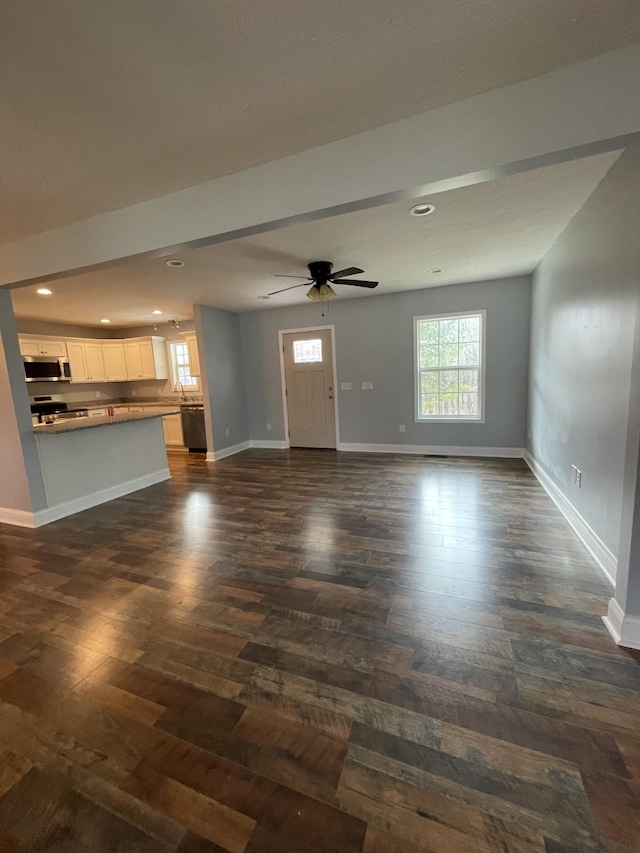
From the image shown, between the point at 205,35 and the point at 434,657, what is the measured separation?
269cm

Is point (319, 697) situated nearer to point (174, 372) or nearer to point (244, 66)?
Result: point (244, 66)

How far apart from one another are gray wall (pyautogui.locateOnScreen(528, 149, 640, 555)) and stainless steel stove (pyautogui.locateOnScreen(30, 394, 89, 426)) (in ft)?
22.0

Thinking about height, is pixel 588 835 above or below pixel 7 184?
below

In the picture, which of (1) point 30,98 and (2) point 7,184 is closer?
(1) point 30,98

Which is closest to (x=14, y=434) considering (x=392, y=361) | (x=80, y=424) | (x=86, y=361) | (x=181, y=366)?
(x=80, y=424)

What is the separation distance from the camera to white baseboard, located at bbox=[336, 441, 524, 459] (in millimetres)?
5117

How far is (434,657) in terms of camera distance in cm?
164

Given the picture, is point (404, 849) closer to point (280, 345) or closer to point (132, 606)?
point (132, 606)

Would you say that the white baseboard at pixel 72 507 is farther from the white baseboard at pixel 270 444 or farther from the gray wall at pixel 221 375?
the white baseboard at pixel 270 444

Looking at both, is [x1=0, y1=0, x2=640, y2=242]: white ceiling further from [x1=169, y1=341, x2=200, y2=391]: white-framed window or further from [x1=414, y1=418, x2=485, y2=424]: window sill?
[x1=169, y1=341, x2=200, y2=391]: white-framed window

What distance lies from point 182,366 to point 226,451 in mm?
2295

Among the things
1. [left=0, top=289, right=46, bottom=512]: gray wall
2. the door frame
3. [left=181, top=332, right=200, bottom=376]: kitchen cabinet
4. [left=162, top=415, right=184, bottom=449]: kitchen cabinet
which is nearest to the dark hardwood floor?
[left=0, top=289, right=46, bottom=512]: gray wall

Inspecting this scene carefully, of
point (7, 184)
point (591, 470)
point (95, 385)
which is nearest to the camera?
point (7, 184)

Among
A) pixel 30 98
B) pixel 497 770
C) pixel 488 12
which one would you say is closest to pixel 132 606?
pixel 497 770
